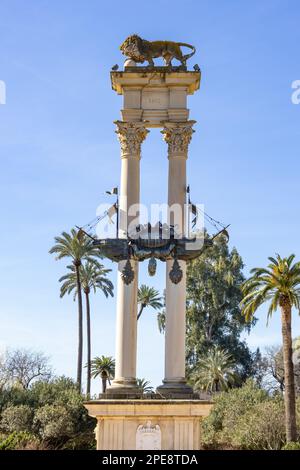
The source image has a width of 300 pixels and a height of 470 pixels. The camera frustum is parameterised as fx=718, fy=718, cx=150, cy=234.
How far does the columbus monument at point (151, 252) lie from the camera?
19.6m

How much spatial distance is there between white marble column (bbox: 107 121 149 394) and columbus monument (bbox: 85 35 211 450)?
29mm

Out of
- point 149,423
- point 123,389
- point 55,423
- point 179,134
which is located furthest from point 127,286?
point 55,423

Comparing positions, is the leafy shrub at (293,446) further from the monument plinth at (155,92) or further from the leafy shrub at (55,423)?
the monument plinth at (155,92)

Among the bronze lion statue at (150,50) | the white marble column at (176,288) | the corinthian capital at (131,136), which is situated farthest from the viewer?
the bronze lion statue at (150,50)

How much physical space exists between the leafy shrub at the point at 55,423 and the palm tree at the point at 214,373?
18.1 meters

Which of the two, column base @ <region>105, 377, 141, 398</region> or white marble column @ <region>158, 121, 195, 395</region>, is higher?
white marble column @ <region>158, 121, 195, 395</region>

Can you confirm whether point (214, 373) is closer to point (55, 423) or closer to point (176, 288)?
point (55, 423)

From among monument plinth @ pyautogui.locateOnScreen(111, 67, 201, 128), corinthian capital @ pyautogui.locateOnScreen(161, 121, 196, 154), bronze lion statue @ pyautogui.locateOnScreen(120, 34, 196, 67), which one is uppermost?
bronze lion statue @ pyautogui.locateOnScreen(120, 34, 196, 67)

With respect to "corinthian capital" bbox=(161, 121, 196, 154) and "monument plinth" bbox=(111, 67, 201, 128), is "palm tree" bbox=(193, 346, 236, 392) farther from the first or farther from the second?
"monument plinth" bbox=(111, 67, 201, 128)

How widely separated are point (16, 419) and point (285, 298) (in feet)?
66.3

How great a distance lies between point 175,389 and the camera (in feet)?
67.1

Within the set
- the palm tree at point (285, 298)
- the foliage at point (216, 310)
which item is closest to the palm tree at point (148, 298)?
the foliage at point (216, 310)

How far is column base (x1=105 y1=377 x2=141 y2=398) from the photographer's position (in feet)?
66.7

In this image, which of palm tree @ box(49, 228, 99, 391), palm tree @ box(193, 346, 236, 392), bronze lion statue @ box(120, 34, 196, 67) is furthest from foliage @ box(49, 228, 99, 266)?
bronze lion statue @ box(120, 34, 196, 67)
